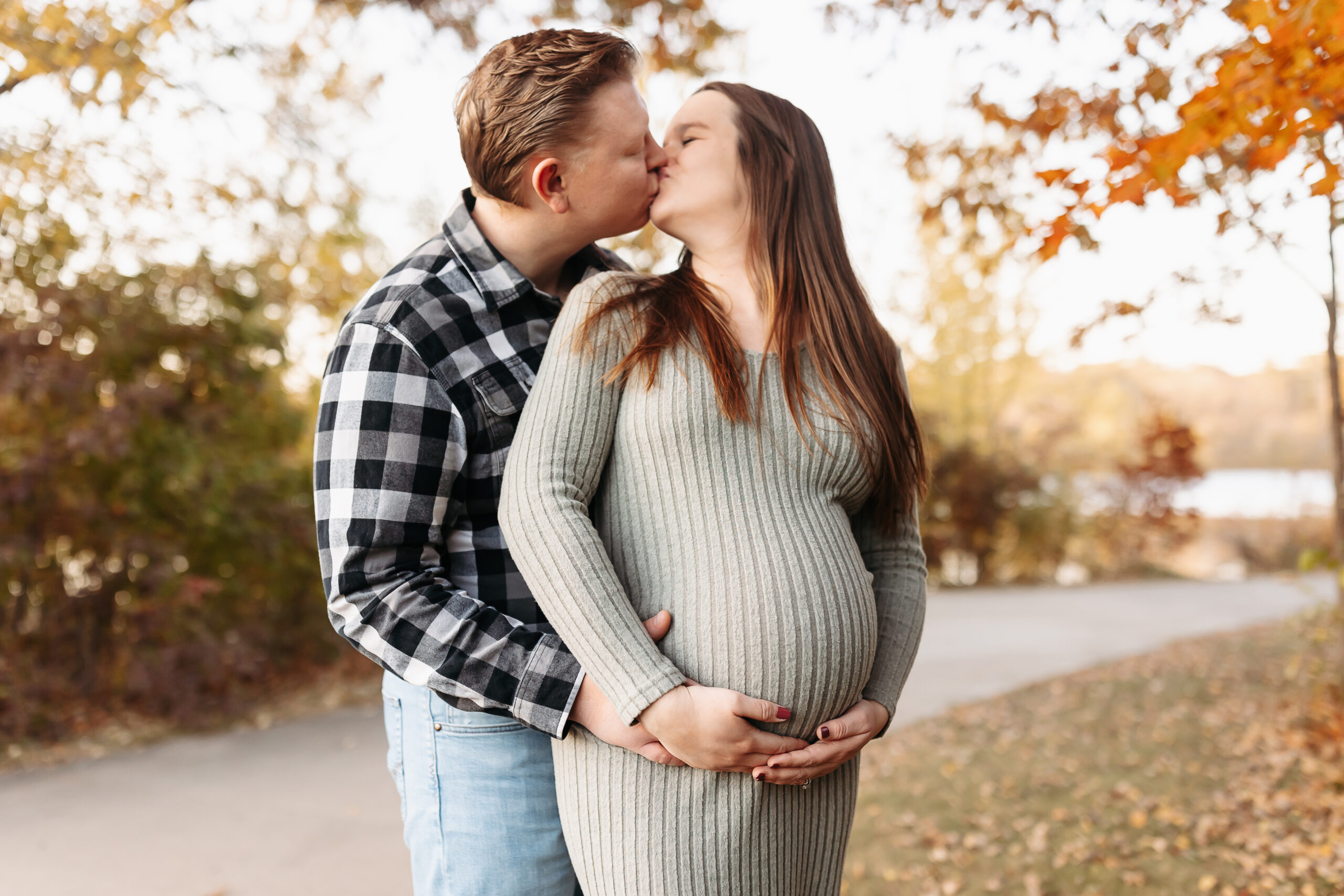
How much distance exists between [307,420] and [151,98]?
194cm

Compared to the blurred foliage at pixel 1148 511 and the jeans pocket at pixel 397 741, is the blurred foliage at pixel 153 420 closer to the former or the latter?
the jeans pocket at pixel 397 741

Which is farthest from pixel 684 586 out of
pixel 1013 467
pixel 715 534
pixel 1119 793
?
pixel 1013 467

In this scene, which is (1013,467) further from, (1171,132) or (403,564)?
(403,564)

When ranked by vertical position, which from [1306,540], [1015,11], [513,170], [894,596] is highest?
[1015,11]

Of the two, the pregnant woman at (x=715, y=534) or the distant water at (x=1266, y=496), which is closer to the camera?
the pregnant woman at (x=715, y=534)

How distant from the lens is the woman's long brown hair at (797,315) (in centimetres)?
140

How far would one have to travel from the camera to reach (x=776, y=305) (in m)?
1.51

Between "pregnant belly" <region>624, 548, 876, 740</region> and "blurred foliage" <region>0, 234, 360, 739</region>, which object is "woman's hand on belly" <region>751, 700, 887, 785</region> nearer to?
"pregnant belly" <region>624, 548, 876, 740</region>

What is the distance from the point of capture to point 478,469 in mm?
1387

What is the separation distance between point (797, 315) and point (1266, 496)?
14627 mm

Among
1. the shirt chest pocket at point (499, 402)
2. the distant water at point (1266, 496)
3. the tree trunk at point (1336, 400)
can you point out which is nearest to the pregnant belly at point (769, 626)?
the shirt chest pocket at point (499, 402)

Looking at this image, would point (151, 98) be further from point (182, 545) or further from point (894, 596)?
point (894, 596)

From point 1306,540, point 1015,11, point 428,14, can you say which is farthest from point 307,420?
point 1306,540

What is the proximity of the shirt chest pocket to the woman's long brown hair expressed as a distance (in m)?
0.15
